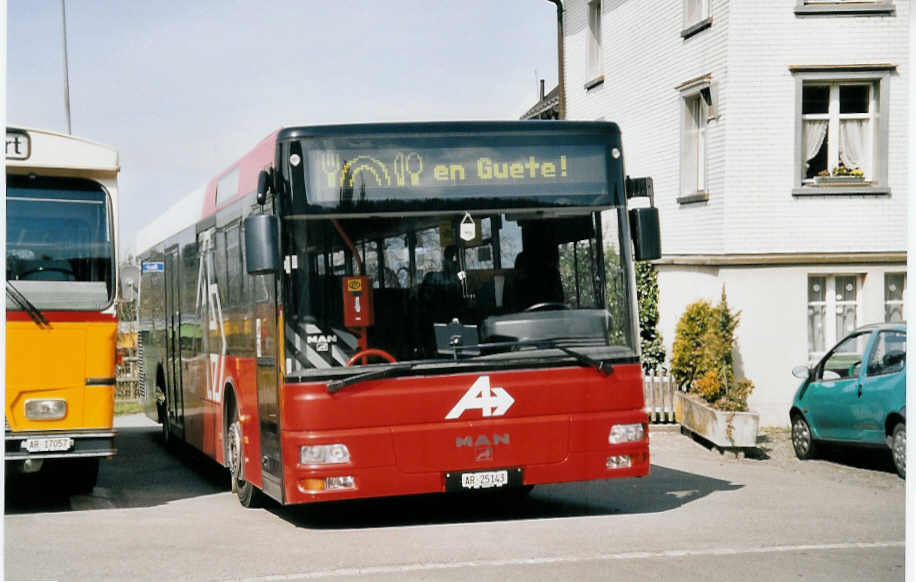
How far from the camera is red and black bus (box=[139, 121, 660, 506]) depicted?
10133 millimetres

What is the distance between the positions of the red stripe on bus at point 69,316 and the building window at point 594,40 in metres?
19.4

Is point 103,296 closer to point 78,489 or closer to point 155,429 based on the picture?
point 78,489

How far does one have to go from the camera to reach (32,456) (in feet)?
38.8

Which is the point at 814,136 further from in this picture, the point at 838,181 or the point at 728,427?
the point at 728,427

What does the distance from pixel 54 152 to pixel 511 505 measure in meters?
4.99

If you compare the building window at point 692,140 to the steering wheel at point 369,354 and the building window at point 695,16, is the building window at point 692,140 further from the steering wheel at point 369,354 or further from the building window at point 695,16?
the steering wheel at point 369,354

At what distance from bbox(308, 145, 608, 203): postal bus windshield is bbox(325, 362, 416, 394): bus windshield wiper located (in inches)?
48.3

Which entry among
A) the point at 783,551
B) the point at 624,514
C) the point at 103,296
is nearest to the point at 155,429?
the point at 103,296

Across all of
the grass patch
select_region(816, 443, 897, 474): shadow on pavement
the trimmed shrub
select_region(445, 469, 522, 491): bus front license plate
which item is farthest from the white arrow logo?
the grass patch

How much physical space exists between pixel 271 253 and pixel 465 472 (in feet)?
6.92

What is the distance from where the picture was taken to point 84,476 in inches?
555

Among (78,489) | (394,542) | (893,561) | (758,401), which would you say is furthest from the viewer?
(758,401)

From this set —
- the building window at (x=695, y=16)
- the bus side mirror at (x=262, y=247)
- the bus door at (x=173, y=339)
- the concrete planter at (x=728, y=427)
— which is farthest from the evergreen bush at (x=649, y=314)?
the bus side mirror at (x=262, y=247)

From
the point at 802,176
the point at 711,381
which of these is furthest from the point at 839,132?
the point at 711,381
